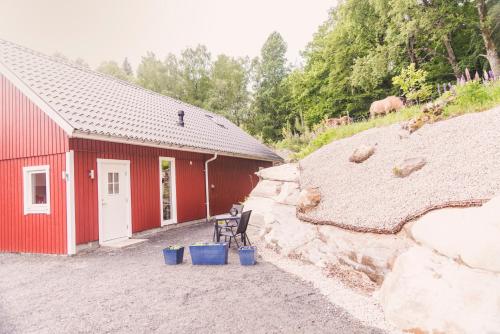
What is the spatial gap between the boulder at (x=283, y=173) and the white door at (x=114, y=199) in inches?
160

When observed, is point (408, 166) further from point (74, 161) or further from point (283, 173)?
point (74, 161)

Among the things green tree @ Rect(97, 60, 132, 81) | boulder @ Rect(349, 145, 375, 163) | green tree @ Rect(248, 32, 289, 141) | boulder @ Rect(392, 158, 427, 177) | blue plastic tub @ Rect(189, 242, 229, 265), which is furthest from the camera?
green tree @ Rect(97, 60, 132, 81)

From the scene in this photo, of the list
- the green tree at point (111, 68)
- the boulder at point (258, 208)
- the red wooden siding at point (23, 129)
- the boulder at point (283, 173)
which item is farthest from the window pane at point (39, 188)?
the green tree at point (111, 68)

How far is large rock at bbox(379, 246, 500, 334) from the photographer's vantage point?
2.99 m

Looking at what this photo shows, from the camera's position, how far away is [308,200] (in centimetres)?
681

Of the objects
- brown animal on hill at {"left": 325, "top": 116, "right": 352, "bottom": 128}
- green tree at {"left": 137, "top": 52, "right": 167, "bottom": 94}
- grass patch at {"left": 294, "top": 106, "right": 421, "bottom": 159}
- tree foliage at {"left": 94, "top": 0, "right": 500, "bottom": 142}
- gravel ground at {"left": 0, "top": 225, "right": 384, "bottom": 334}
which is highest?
green tree at {"left": 137, "top": 52, "right": 167, "bottom": 94}

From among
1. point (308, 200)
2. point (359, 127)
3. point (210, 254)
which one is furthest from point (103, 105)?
point (359, 127)

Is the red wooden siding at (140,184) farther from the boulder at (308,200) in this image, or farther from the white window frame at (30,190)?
the boulder at (308,200)

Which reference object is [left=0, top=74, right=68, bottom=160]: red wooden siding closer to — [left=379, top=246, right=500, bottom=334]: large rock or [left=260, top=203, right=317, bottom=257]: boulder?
[left=260, top=203, right=317, bottom=257]: boulder

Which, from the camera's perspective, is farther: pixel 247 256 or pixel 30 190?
pixel 30 190

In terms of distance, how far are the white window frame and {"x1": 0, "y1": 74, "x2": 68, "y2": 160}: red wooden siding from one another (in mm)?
374

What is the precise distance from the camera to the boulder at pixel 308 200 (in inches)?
267

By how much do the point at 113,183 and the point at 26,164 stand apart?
2165mm

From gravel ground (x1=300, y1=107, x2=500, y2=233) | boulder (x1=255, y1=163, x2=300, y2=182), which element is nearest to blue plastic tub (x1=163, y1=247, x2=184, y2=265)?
gravel ground (x1=300, y1=107, x2=500, y2=233)
